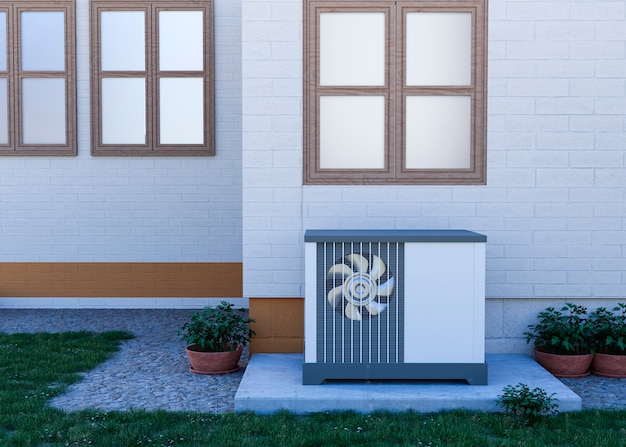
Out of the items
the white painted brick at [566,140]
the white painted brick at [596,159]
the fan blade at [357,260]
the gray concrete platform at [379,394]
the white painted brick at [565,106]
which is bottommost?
the gray concrete platform at [379,394]

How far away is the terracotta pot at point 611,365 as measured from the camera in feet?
19.9

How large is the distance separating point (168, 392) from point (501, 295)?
9.72 ft

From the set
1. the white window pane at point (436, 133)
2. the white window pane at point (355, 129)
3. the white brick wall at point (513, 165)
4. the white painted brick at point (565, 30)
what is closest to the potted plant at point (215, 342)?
the white brick wall at point (513, 165)

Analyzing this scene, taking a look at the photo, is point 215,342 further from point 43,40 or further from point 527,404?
point 43,40

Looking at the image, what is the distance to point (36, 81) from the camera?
9852 mm

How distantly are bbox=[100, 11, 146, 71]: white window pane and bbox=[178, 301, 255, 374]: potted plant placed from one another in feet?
15.3

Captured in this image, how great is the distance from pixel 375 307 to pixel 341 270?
1.24 ft

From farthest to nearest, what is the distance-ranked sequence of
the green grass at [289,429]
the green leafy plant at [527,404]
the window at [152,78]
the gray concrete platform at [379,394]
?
the window at [152,78], the gray concrete platform at [379,394], the green leafy plant at [527,404], the green grass at [289,429]

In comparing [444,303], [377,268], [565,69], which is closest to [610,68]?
[565,69]

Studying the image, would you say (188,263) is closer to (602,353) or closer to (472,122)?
(472,122)

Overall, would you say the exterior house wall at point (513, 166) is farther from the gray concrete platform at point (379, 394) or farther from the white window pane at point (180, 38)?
the white window pane at point (180, 38)

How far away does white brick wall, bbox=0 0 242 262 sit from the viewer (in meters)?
9.83

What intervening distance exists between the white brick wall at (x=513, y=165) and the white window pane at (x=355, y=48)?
0.26 m

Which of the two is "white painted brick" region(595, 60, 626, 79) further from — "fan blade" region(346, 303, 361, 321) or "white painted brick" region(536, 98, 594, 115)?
"fan blade" region(346, 303, 361, 321)
